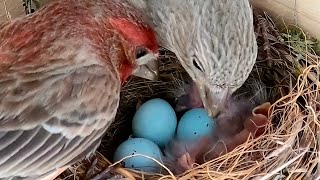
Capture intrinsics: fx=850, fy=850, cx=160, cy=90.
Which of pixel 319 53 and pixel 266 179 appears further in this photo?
pixel 319 53

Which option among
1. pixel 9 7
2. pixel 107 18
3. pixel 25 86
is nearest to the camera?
pixel 25 86

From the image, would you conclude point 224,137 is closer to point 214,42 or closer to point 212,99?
point 212,99

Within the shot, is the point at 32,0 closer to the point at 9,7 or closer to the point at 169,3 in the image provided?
the point at 9,7

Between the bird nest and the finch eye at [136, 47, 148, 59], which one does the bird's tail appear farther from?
the bird nest

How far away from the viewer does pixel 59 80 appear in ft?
8.61

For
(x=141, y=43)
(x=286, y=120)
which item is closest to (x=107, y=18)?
(x=141, y=43)

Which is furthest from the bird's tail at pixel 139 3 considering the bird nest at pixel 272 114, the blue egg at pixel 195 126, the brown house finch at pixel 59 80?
the blue egg at pixel 195 126

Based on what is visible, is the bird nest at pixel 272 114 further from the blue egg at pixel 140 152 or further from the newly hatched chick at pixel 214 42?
the newly hatched chick at pixel 214 42

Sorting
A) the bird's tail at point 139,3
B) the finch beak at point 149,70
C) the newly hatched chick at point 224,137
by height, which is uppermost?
the bird's tail at point 139,3

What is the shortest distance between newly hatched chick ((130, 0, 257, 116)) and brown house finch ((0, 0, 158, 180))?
16cm

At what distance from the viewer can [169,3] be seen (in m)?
2.80

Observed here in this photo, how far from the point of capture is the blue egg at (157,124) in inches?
116

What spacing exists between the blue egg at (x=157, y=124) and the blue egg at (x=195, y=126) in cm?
4

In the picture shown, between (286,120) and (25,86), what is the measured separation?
86 cm
